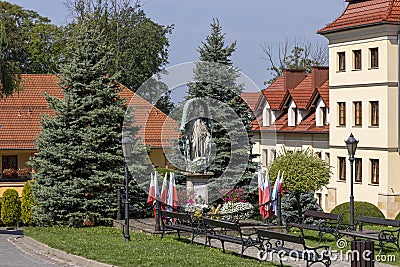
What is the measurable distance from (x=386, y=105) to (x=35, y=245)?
2374 centimetres

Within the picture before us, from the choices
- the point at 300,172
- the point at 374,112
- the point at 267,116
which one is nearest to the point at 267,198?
the point at 300,172

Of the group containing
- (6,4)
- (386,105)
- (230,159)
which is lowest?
(230,159)

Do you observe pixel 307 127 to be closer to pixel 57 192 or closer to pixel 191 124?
pixel 191 124

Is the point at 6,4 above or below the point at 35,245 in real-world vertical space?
above

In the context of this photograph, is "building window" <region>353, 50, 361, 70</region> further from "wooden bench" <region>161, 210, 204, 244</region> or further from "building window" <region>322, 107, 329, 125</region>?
"wooden bench" <region>161, 210, 204, 244</region>

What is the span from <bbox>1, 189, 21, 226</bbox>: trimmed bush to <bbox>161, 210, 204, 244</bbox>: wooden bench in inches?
557

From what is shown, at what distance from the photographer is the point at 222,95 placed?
33.1 meters

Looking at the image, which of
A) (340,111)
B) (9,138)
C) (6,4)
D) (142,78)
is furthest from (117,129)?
(6,4)

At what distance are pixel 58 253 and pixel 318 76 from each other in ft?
116

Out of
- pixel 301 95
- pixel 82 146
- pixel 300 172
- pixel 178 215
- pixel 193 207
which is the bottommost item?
pixel 193 207

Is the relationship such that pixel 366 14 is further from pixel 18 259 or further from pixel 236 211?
pixel 18 259

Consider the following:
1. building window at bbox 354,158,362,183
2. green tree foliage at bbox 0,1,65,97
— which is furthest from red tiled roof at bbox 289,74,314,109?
green tree foliage at bbox 0,1,65,97

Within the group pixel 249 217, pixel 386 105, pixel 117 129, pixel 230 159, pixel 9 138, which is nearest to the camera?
pixel 249 217

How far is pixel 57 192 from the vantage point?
2669 centimetres
